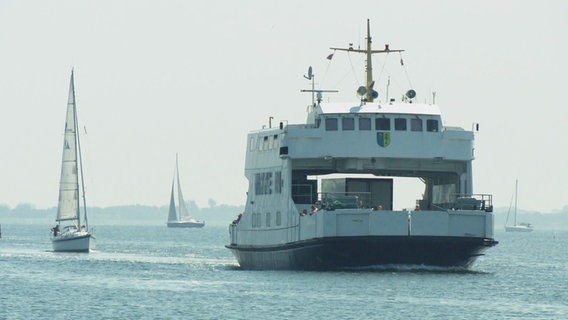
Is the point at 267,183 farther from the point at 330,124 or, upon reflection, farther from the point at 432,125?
the point at 432,125

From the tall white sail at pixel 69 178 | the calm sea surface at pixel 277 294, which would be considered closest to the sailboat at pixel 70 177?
the tall white sail at pixel 69 178

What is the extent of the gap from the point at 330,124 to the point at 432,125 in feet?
14.2

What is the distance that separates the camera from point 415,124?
60.5 m

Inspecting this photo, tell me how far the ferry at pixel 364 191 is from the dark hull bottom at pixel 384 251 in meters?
0.04

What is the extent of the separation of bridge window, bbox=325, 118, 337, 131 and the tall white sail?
43588mm

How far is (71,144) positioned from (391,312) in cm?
5844

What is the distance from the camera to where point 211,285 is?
5753 centimetres


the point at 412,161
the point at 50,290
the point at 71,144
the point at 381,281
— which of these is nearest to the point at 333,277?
the point at 381,281

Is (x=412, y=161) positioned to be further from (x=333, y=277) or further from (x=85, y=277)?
(x=85, y=277)

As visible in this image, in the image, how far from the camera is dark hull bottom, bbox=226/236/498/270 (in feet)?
187

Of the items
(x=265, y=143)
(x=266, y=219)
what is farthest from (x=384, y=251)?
(x=265, y=143)

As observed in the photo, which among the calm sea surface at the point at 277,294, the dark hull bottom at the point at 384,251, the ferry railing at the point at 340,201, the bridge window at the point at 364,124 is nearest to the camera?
the calm sea surface at the point at 277,294

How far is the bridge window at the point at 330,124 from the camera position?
60.3 metres

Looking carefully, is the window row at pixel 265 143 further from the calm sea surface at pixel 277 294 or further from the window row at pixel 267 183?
the calm sea surface at pixel 277 294
